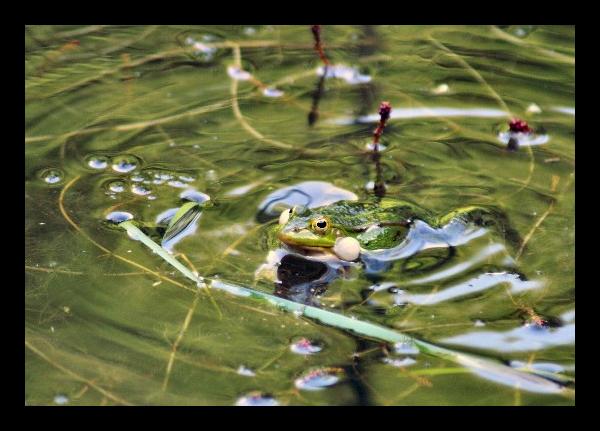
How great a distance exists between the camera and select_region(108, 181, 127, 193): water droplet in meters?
3.94

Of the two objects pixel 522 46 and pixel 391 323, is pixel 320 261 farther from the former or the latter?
pixel 522 46

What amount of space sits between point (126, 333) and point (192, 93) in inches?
78.1

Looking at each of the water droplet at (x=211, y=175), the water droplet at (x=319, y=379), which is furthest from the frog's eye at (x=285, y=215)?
the water droplet at (x=319, y=379)

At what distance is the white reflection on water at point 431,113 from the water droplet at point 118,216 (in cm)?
137

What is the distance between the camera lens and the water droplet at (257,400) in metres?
2.87

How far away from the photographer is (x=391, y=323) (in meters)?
3.18

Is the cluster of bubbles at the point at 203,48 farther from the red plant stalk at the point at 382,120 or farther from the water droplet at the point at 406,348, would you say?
the water droplet at the point at 406,348

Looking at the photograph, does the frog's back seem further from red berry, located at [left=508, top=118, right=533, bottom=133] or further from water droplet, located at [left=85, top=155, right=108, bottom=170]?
water droplet, located at [left=85, top=155, right=108, bottom=170]

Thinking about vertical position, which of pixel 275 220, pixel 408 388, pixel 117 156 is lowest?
pixel 408 388

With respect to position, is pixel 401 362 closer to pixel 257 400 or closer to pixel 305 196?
pixel 257 400

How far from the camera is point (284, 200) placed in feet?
12.9

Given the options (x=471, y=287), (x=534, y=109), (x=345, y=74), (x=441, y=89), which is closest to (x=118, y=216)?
(x=471, y=287)

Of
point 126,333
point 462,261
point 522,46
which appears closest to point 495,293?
point 462,261

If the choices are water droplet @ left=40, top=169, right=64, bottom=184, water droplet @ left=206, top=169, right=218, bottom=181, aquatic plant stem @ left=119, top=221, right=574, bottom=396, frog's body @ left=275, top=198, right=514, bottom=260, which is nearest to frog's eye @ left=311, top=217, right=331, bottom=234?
frog's body @ left=275, top=198, right=514, bottom=260
